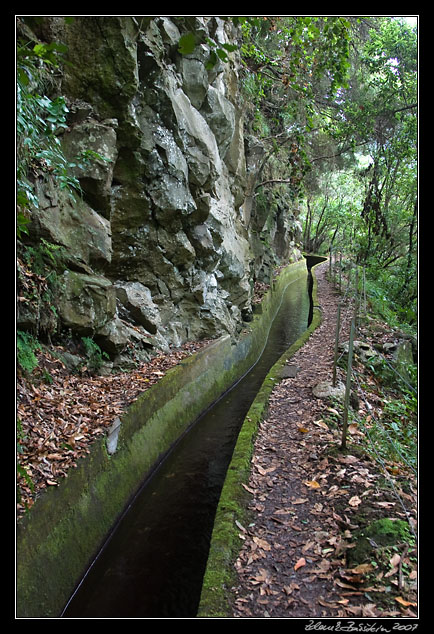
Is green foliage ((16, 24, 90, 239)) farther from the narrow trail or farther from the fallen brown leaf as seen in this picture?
the fallen brown leaf

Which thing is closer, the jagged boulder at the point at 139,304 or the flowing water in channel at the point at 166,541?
the flowing water in channel at the point at 166,541

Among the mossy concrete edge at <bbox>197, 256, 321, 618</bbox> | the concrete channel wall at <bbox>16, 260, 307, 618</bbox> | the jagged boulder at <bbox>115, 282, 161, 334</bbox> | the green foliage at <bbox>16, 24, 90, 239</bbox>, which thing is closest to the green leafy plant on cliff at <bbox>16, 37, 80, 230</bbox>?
the green foliage at <bbox>16, 24, 90, 239</bbox>

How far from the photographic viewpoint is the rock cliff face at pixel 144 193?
7004mm

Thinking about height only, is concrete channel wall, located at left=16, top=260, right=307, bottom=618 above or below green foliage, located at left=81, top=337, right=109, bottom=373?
below

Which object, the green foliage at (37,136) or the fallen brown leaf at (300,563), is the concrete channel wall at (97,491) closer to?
the fallen brown leaf at (300,563)

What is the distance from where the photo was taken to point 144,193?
8.63 metres

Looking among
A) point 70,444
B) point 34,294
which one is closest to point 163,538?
point 70,444

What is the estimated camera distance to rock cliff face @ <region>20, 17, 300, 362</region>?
23.0ft

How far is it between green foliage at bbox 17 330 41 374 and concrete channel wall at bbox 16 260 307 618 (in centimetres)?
143

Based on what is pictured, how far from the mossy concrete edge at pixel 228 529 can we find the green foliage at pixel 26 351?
3.09 metres

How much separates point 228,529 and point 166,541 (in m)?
1.51

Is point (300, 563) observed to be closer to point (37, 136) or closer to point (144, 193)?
point (37, 136)

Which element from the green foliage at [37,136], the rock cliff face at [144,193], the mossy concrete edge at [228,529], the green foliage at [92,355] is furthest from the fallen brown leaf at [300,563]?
the rock cliff face at [144,193]

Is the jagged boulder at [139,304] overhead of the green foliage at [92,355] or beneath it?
overhead
